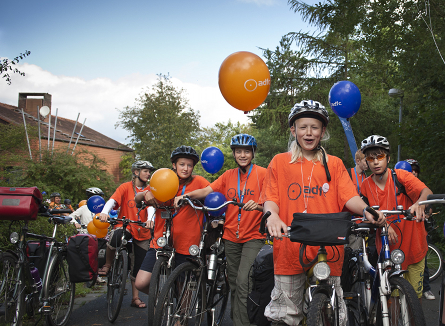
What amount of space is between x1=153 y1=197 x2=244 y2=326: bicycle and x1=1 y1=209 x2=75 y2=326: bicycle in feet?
6.07

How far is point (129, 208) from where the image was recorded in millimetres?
6711

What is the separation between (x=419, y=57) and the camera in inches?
429

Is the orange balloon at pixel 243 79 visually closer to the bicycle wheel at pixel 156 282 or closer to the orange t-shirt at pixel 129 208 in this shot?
the bicycle wheel at pixel 156 282

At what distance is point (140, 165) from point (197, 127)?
28850 mm

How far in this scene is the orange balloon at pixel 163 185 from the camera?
14.8ft

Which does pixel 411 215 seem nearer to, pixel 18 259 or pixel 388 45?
pixel 18 259

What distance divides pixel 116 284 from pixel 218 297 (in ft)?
6.39

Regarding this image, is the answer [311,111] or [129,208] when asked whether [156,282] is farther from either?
[129,208]

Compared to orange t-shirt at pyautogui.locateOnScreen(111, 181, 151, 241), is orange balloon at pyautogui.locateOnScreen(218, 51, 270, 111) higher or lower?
higher

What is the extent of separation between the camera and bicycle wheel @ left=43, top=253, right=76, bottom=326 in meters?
4.96

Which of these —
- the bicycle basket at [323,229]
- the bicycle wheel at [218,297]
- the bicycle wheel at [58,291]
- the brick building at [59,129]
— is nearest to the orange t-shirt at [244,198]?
the bicycle wheel at [218,297]

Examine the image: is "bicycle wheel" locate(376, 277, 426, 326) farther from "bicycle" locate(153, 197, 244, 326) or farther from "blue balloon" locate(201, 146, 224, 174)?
"blue balloon" locate(201, 146, 224, 174)

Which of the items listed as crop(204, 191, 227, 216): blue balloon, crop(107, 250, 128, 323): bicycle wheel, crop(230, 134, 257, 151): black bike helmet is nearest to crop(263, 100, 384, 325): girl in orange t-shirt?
crop(204, 191, 227, 216): blue balloon

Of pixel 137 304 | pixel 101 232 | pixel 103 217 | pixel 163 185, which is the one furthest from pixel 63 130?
pixel 163 185
